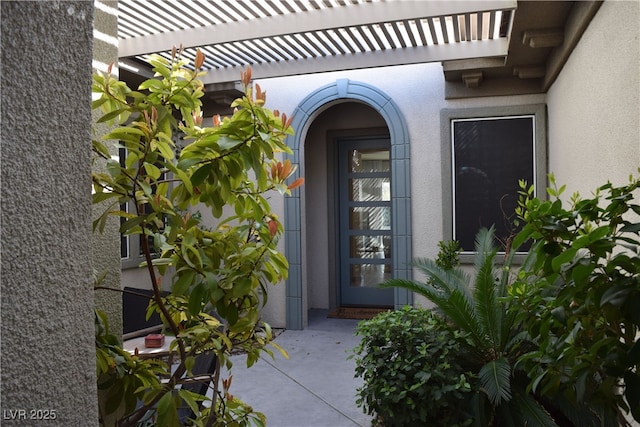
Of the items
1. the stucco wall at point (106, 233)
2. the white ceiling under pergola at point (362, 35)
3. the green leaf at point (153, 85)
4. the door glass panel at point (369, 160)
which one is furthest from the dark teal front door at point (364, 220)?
the green leaf at point (153, 85)

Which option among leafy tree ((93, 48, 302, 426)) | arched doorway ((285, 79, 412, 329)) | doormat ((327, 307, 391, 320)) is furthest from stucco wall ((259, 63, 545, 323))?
leafy tree ((93, 48, 302, 426))

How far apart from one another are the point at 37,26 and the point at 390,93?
20.3 feet

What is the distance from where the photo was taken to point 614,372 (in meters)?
1.27

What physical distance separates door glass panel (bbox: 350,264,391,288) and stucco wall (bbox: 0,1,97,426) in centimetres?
721

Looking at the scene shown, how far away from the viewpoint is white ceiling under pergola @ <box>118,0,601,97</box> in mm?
4168

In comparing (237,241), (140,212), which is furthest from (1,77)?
(237,241)

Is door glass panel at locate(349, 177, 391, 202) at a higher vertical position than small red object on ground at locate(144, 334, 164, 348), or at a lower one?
higher

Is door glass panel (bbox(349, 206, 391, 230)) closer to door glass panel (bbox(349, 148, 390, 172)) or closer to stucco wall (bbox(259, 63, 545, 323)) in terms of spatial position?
door glass panel (bbox(349, 148, 390, 172))

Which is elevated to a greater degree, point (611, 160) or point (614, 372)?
point (611, 160)

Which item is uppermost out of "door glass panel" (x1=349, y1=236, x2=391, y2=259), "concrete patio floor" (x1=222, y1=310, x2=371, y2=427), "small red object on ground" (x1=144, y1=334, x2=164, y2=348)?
"door glass panel" (x1=349, y1=236, x2=391, y2=259)

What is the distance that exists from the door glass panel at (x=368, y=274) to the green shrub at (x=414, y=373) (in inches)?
160

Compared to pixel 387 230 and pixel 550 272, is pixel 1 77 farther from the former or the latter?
pixel 387 230

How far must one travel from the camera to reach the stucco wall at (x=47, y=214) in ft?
2.36

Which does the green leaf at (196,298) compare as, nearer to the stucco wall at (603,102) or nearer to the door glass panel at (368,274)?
the stucco wall at (603,102)
